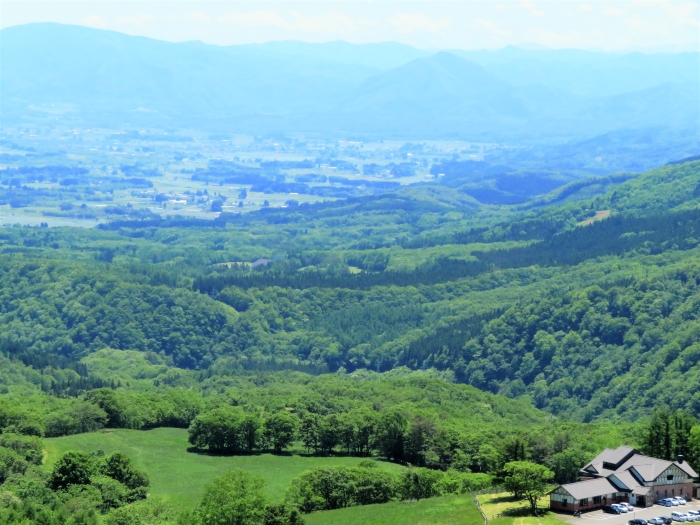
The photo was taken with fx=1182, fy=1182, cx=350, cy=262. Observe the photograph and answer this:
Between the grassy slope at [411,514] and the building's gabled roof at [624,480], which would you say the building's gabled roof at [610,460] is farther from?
the grassy slope at [411,514]

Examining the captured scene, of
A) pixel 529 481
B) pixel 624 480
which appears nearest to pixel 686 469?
pixel 624 480

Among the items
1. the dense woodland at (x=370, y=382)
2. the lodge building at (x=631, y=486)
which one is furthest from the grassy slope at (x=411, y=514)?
the lodge building at (x=631, y=486)

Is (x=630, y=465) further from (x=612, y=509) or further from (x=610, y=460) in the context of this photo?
(x=612, y=509)

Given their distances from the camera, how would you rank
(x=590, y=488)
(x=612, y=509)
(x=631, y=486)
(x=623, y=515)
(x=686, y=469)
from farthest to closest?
(x=686, y=469) < (x=631, y=486) < (x=590, y=488) < (x=612, y=509) < (x=623, y=515)

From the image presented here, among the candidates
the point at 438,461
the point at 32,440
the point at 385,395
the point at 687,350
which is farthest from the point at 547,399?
the point at 32,440

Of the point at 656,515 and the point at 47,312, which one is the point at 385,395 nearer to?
the point at 656,515

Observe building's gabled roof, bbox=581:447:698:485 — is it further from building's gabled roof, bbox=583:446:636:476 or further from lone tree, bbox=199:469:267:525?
lone tree, bbox=199:469:267:525

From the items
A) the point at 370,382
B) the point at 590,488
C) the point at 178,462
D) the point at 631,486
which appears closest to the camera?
the point at 590,488
